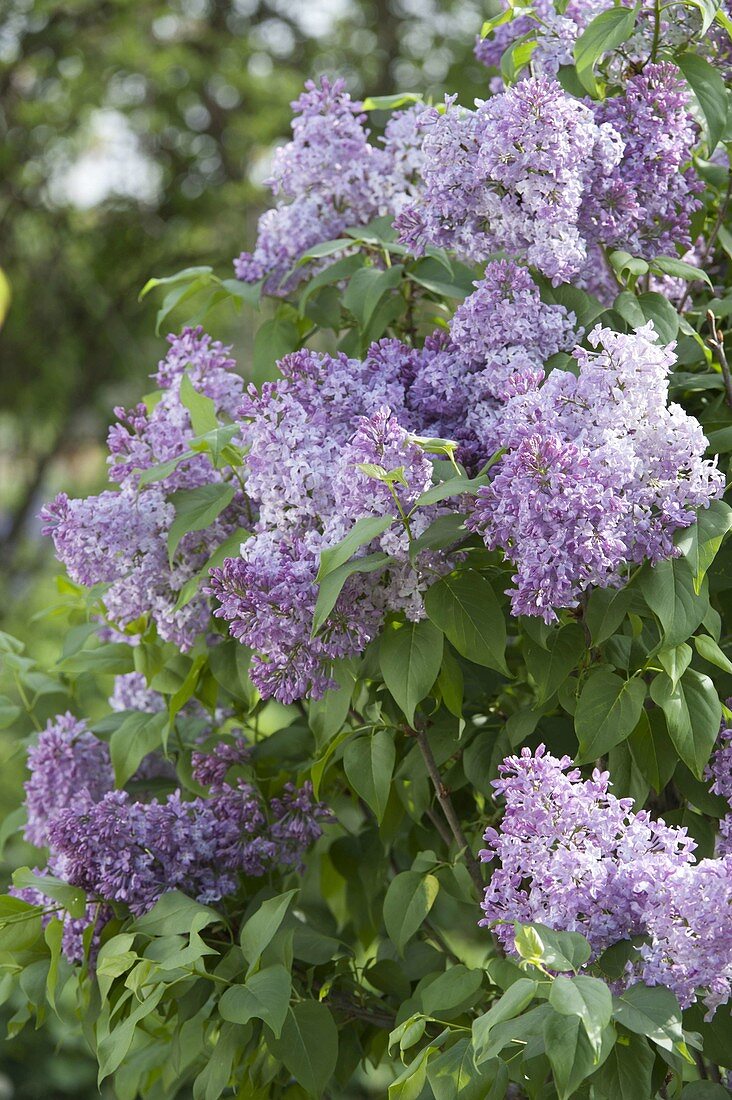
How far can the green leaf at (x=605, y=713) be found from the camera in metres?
1.01

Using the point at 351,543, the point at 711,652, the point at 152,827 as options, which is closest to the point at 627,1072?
the point at 711,652

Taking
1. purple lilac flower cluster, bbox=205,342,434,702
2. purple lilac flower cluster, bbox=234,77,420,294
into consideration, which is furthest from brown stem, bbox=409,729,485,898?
purple lilac flower cluster, bbox=234,77,420,294

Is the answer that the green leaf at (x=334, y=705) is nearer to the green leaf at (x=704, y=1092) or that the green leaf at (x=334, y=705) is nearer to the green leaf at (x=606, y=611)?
the green leaf at (x=606, y=611)

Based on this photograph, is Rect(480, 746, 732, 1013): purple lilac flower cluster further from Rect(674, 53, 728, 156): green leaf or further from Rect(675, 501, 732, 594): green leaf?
Rect(674, 53, 728, 156): green leaf

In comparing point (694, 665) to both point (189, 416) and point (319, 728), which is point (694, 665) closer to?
point (319, 728)

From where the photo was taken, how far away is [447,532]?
3.24 ft

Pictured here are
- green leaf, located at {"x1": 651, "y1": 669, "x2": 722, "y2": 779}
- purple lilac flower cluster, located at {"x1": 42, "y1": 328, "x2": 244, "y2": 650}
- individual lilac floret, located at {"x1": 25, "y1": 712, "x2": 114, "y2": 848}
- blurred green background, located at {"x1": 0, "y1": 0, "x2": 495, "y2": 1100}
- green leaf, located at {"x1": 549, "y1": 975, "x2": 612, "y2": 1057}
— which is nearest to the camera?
green leaf, located at {"x1": 549, "y1": 975, "x2": 612, "y2": 1057}

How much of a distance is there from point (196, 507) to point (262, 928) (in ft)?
1.28

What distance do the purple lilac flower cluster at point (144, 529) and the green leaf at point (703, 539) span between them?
469 millimetres

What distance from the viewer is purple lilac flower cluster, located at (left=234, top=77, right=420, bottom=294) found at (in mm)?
1393

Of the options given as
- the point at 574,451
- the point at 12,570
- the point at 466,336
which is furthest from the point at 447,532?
the point at 12,570

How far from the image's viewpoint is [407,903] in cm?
119

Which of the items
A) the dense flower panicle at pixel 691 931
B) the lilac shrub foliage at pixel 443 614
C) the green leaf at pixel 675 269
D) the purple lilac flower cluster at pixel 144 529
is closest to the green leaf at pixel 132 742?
the lilac shrub foliage at pixel 443 614

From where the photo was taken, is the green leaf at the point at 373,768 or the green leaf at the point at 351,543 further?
the green leaf at the point at 373,768
